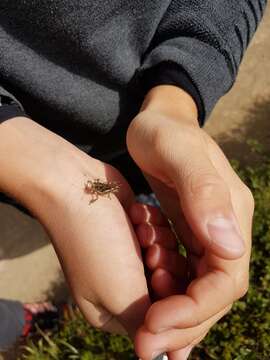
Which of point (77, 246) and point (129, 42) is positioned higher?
point (129, 42)

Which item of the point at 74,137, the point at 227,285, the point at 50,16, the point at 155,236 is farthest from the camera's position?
the point at 74,137

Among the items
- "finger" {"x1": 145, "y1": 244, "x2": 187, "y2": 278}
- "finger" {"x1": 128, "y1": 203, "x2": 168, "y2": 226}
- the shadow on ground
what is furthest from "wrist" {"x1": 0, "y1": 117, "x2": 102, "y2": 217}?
the shadow on ground

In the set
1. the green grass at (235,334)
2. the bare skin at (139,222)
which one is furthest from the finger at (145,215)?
the green grass at (235,334)

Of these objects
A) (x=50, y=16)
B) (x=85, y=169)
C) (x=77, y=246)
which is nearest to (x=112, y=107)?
(x=85, y=169)

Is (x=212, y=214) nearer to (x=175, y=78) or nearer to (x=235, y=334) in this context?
(x=175, y=78)

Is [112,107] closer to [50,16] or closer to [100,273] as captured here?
[50,16]

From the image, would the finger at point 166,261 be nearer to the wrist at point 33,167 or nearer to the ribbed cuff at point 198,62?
the wrist at point 33,167

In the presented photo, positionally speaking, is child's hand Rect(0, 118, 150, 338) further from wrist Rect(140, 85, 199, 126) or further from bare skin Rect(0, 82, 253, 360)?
wrist Rect(140, 85, 199, 126)
